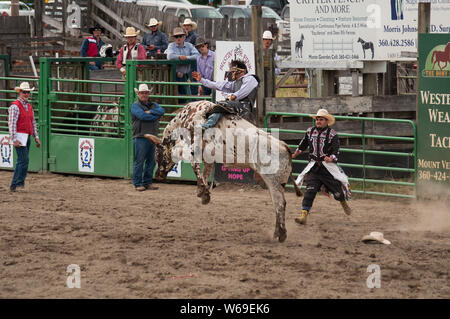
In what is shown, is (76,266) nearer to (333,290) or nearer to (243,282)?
(243,282)

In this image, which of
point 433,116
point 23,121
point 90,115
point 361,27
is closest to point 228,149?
point 433,116

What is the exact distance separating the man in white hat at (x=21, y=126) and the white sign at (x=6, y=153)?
8.23 feet

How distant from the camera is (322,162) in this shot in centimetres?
1090

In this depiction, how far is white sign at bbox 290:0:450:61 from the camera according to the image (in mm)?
13695

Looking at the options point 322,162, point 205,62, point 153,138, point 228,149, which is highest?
point 205,62

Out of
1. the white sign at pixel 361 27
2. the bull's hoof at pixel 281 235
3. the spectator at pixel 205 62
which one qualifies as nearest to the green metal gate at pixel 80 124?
the spectator at pixel 205 62

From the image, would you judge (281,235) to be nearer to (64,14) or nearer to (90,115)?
(90,115)

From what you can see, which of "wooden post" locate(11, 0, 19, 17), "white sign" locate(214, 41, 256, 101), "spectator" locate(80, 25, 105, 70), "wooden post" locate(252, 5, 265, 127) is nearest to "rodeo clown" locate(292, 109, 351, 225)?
"wooden post" locate(252, 5, 265, 127)

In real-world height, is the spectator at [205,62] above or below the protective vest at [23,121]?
above

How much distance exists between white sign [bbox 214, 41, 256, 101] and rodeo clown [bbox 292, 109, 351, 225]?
3.26m

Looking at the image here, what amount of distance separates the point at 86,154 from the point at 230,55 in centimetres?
338

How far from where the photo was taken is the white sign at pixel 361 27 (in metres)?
13.7

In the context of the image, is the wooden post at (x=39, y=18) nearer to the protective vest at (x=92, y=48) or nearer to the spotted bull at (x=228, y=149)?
the protective vest at (x=92, y=48)

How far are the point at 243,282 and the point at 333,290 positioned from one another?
0.86 metres
